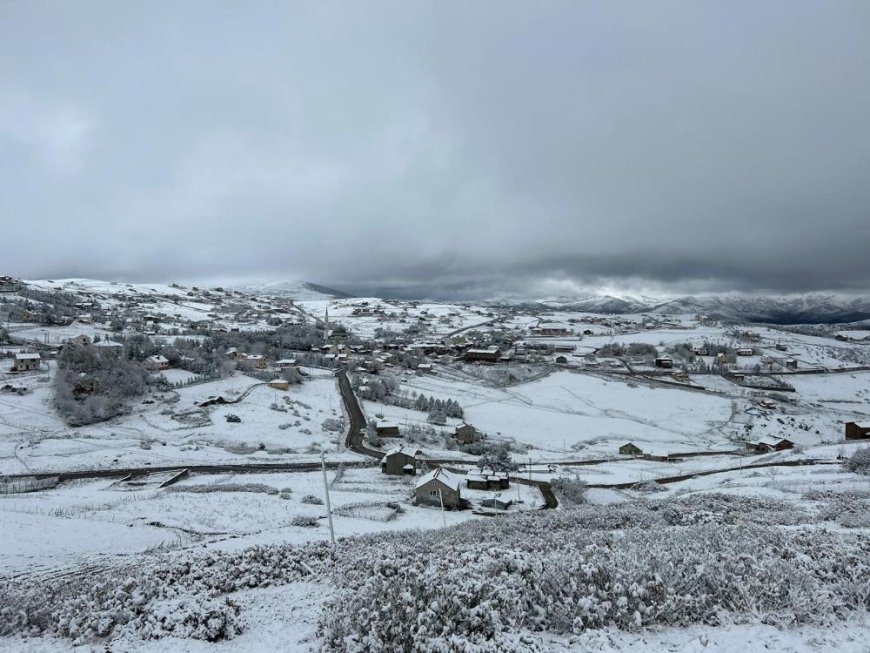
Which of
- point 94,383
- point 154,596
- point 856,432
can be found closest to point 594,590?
point 154,596

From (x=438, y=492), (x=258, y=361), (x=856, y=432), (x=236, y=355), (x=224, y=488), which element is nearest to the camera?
(x=224, y=488)

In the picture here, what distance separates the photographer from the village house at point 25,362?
54.2 metres

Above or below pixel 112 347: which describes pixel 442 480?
below

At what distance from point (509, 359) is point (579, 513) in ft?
278

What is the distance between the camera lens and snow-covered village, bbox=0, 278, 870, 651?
8086mm

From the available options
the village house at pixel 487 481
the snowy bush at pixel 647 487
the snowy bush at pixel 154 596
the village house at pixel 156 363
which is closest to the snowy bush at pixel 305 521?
the snowy bush at pixel 154 596

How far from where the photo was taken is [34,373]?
54000mm

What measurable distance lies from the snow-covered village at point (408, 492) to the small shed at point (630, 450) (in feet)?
0.56

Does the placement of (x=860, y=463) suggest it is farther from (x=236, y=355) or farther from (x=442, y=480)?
(x=236, y=355)

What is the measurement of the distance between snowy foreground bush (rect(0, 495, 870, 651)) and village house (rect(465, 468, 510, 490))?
2229cm

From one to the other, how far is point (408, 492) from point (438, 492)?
297cm

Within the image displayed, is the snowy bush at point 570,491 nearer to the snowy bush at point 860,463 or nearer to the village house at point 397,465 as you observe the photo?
the village house at point 397,465

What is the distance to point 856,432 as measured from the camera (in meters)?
52.5

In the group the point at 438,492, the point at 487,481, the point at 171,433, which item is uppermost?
the point at 171,433
